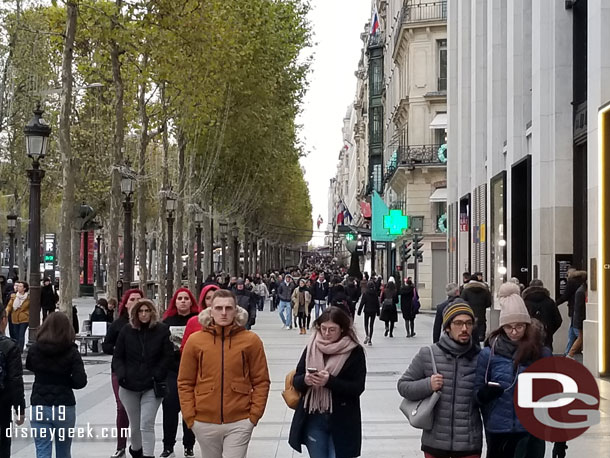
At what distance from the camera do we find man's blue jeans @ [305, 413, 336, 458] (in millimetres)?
7406


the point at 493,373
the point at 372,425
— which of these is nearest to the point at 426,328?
the point at 372,425

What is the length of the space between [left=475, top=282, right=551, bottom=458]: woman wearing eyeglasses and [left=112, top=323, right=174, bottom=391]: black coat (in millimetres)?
3500

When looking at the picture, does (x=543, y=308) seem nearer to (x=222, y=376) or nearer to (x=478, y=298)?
(x=478, y=298)

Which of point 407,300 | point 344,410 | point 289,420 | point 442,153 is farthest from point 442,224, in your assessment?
point 344,410

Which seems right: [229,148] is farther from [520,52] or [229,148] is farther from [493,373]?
[493,373]

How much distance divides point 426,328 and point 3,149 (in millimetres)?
28795

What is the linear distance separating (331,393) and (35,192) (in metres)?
13.5

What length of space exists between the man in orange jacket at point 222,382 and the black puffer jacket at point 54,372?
154cm

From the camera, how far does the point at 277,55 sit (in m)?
45.0

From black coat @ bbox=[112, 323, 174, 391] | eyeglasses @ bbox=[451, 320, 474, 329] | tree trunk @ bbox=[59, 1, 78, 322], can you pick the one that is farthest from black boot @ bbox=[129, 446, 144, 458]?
tree trunk @ bbox=[59, 1, 78, 322]

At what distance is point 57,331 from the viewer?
889 cm

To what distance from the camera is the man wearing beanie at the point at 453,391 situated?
22.7ft

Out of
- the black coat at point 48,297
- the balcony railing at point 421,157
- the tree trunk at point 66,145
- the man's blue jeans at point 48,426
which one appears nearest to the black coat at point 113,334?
the man's blue jeans at point 48,426

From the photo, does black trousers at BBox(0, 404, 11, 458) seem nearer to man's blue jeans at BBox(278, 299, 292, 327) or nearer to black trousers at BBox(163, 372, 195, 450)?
black trousers at BBox(163, 372, 195, 450)
